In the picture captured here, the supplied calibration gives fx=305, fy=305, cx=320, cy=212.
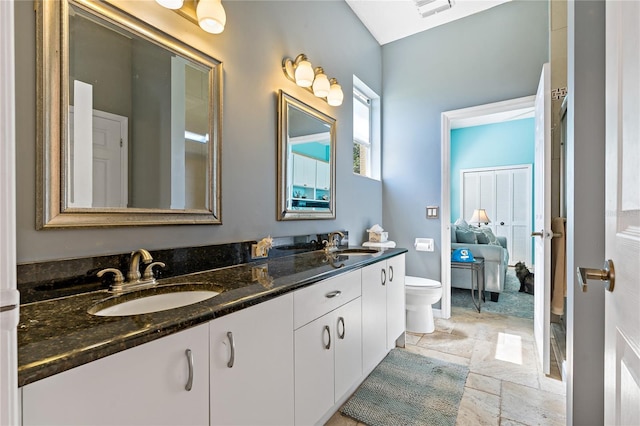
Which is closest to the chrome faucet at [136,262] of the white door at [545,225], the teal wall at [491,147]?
the white door at [545,225]

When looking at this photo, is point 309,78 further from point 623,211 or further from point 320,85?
point 623,211

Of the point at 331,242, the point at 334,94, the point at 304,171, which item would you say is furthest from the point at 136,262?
the point at 334,94

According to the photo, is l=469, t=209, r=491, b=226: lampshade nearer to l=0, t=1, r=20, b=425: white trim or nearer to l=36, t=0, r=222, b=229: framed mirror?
l=36, t=0, r=222, b=229: framed mirror

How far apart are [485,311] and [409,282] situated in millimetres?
1155

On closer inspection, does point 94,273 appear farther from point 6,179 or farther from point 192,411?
point 6,179

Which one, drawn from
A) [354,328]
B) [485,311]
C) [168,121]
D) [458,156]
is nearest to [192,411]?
[354,328]

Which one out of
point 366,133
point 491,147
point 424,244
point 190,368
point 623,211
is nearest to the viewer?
point 623,211

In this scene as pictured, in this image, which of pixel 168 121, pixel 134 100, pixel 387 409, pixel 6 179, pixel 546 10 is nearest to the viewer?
pixel 6 179

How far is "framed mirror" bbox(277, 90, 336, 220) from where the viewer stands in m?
2.01

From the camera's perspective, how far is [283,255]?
6.51ft

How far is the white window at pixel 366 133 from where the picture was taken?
10.7ft

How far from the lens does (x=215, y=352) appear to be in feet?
3.02

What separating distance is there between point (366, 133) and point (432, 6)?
129cm

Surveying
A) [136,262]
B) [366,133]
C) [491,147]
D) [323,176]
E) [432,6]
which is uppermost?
[432,6]
